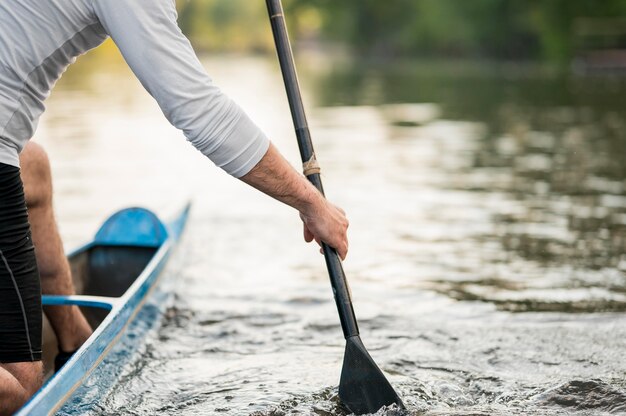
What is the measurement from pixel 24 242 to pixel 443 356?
2553mm

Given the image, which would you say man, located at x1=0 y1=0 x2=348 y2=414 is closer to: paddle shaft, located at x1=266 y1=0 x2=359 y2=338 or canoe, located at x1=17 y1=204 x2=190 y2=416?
canoe, located at x1=17 y1=204 x2=190 y2=416

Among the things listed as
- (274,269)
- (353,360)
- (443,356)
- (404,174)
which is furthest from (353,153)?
(353,360)

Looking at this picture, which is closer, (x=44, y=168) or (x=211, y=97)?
(x=211, y=97)

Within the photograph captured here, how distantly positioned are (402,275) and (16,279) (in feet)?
13.7

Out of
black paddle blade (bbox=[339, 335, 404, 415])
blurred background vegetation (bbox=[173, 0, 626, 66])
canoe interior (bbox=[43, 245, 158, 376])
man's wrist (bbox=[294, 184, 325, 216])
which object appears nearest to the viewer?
man's wrist (bbox=[294, 184, 325, 216])

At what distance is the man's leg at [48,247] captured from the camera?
13.9 ft

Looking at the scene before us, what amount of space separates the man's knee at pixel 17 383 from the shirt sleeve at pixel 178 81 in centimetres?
112

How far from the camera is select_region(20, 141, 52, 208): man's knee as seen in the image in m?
4.20

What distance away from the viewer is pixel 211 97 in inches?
125

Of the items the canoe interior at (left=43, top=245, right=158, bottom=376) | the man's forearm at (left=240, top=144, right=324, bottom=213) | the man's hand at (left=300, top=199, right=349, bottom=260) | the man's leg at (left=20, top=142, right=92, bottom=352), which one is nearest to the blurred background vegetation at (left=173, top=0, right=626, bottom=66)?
the canoe interior at (left=43, top=245, right=158, bottom=376)

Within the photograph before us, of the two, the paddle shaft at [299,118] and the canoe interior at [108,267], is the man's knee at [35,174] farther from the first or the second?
the canoe interior at [108,267]

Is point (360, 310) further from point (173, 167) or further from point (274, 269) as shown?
point (173, 167)

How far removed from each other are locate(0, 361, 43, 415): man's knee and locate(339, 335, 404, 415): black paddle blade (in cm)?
134

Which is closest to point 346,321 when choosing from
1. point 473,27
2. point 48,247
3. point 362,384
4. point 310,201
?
point 362,384
